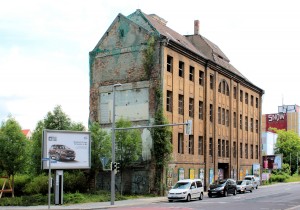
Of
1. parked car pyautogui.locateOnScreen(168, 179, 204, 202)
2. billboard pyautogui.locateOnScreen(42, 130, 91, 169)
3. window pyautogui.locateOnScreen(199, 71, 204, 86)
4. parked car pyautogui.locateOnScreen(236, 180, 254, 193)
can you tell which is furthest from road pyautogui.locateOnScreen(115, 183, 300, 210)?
window pyautogui.locateOnScreen(199, 71, 204, 86)

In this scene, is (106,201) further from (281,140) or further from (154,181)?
(281,140)

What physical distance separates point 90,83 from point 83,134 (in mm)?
13194

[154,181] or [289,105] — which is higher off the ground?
[289,105]

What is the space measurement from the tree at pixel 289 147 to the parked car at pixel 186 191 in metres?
85.1

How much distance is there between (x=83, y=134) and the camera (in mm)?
36812

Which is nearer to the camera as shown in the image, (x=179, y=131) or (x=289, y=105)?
(x=179, y=131)

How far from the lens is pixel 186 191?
1432 inches

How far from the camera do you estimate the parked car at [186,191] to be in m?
36.2

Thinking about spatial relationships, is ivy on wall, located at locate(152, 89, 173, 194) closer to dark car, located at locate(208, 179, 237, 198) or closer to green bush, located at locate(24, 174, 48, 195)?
dark car, located at locate(208, 179, 237, 198)

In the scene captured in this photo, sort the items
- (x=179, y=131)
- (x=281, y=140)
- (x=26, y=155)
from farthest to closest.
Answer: (x=281, y=140), (x=179, y=131), (x=26, y=155)

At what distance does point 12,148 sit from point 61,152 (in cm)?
535

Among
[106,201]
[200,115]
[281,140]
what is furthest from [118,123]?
[281,140]

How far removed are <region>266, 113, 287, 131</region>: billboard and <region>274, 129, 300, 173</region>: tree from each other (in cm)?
3006

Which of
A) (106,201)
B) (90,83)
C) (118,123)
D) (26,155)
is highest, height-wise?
(90,83)
